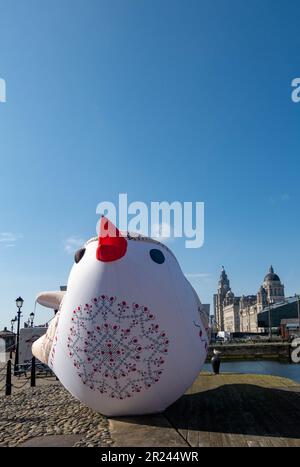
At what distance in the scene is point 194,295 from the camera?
939 cm

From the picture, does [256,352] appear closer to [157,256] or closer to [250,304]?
[157,256]

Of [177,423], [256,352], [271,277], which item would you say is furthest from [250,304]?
[177,423]

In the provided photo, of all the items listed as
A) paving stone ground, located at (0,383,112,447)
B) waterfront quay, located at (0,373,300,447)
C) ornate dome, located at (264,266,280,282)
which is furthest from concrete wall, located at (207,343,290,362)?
ornate dome, located at (264,266,280,282)

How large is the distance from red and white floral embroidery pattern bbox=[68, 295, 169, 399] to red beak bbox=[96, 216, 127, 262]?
32.8 inches

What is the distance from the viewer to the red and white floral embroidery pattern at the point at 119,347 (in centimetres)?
757

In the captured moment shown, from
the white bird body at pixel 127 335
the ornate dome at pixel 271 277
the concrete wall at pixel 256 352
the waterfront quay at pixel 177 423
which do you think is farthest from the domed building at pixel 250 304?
the white bird body at pixel 127 335

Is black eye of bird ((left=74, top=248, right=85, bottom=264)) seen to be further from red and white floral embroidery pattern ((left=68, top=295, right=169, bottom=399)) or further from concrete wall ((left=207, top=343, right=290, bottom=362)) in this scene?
concrete wall ((left=207, top=343, right=290, bottom=362))

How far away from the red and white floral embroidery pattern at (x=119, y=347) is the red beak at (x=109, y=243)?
0.83m

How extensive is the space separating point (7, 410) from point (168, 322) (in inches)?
240

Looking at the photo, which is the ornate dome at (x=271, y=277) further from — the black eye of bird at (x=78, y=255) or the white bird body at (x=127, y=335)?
the black eye of bird at (x=78, y=255)

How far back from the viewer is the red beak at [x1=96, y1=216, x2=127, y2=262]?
8039 millimetres

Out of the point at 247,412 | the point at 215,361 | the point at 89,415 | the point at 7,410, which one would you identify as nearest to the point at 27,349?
the point at 215,361
